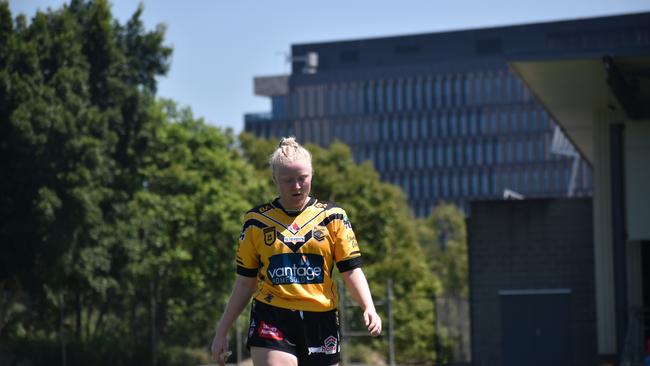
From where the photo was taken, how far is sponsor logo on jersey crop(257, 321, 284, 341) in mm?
6672

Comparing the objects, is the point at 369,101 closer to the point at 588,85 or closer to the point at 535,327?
the point at 535,327

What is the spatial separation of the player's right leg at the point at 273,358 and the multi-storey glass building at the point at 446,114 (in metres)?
130

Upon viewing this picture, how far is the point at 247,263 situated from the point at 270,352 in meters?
0.48

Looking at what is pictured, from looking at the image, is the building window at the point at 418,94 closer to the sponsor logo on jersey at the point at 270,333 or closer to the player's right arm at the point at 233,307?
the player's right arm at the point at 233,307

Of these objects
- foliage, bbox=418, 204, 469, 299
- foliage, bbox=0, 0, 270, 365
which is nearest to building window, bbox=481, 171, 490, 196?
foliage, bbox=418, 204, 469, 299


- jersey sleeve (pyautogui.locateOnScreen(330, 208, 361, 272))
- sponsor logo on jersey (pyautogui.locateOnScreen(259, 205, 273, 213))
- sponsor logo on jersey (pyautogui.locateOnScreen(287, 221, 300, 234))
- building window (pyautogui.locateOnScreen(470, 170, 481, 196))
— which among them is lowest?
jersey sleeve (pyautogui.locateOnScreen(330, 208, 361, 272))

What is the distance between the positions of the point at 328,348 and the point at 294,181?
84 centimetres

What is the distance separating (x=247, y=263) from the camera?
22.4 feet

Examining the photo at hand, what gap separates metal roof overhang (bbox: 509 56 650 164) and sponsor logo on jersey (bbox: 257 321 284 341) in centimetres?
1574

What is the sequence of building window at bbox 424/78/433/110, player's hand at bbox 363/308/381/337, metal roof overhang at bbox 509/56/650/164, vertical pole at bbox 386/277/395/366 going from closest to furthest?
player's hand at bbox 363/308/381/337, metal roof overhang at bbox 509/56/650/164, vertical pole at bbox 386/277/395/366, building window at bbox 424/78/433/110

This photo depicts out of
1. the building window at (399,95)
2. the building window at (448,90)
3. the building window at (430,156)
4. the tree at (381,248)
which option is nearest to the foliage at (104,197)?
the tree at (381,248)

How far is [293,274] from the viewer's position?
6715 mm

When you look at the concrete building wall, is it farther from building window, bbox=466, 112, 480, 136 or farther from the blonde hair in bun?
building window, bbox=466, 112, 480, 136

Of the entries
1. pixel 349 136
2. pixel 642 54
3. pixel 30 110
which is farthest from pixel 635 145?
pixel 349 136
